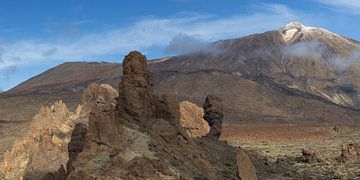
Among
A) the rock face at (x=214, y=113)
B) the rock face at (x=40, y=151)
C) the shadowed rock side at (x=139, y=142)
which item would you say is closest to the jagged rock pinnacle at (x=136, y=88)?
the shadowed rock side at (x=139, y=142)

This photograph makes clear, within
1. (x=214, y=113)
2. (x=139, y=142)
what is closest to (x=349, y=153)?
(x=214, y=113)

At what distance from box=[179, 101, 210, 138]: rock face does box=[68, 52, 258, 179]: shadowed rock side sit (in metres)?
15.2

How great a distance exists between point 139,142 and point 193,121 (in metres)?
25.0

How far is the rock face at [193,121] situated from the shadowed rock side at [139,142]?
50.0 feet

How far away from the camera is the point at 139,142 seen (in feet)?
82.9

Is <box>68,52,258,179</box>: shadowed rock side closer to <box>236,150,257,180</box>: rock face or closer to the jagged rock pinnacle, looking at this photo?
the jagged rock pinnacle

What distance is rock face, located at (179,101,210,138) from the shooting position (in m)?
48.5

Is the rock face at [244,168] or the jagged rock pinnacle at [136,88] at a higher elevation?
the jagged rock pinnacle at [136,88]

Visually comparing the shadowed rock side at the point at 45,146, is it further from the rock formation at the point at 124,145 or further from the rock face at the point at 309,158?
the rock face at the point at 309,158

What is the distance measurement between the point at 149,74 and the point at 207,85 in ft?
442

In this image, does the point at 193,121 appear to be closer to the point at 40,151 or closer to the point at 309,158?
the point at 309,158

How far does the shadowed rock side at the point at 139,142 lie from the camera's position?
73.4 feet

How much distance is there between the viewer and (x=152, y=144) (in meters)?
25.5

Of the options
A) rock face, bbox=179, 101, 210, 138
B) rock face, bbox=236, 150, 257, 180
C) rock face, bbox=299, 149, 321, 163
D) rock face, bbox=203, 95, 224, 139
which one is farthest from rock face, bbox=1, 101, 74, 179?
rock face, bbox=299, 149, 321, 163
